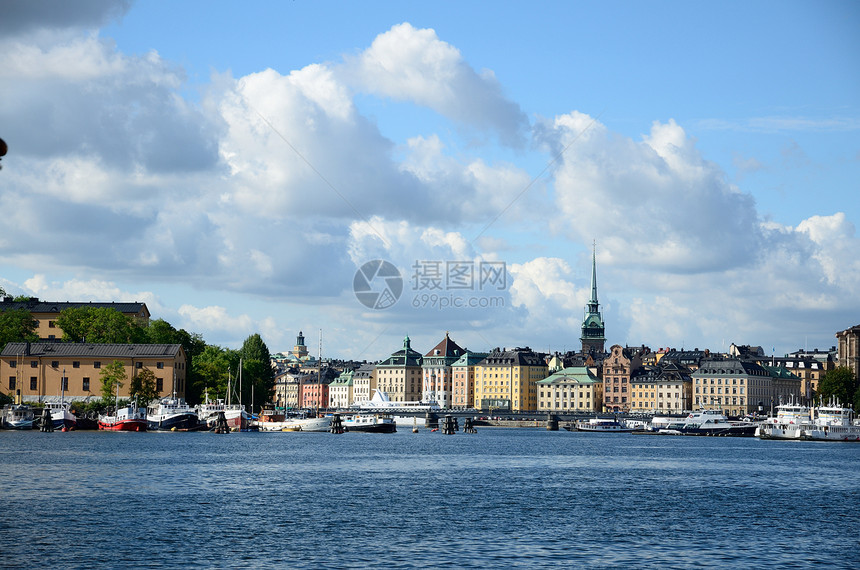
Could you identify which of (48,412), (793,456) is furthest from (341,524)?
(48,412)

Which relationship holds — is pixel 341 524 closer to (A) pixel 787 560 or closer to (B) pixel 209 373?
(A) pixel 787 560

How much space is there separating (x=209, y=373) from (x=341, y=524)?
11240 centimetres

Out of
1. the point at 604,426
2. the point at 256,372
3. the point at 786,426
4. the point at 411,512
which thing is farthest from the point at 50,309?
the point at 411,512

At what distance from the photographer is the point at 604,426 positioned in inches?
7485

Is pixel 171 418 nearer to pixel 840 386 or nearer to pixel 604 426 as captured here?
pixel 604 426

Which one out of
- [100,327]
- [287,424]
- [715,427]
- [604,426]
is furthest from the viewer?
[604,426]

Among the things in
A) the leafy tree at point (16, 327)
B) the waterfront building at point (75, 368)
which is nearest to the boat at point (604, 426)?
the waterfront building at point (75, 368)

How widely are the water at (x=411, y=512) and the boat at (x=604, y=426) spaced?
95.2 m

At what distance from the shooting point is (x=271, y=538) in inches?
1658

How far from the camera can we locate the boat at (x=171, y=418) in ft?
447

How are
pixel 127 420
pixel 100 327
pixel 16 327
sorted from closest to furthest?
pixel 127 420 → pixel 16 327 → pixel 100 327

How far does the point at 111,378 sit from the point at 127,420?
33.0 feet

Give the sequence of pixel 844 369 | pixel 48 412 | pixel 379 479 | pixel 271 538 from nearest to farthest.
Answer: pixel 271 538, pixel 379 479, pixel 48 412, pixel 844 369

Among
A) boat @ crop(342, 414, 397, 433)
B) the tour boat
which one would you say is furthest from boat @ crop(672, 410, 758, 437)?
the tour boat
